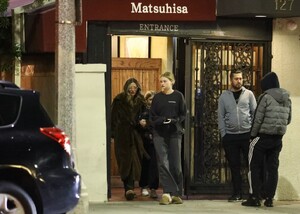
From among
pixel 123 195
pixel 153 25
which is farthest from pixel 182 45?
pixel 123 195

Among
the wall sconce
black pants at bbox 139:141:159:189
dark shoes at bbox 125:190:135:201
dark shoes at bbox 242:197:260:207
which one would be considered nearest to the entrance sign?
the wall sconce

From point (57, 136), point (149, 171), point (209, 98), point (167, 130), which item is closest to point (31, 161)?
point (57, 136)

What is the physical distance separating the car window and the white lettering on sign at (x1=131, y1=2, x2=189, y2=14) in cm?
371

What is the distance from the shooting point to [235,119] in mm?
11516

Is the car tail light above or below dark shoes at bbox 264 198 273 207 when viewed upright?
above

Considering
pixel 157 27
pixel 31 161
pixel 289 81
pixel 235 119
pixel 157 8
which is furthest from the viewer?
pixel 289 81

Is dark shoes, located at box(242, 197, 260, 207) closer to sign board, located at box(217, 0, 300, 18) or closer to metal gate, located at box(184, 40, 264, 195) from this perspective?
metal gate, located at box(184, 40, 264, 195)

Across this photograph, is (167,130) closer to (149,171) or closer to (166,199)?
(166,199)

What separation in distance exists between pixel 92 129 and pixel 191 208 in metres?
1.80

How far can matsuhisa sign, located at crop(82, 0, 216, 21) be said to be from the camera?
1145 centimetres

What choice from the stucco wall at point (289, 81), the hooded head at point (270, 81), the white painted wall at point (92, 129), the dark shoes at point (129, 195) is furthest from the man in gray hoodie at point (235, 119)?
the white painted wall at point (92, 129)

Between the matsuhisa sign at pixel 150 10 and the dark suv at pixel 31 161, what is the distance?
332 centimetres

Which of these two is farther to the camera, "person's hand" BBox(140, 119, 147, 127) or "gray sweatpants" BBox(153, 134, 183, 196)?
"person's hand" BBox(140, 119, 147, 127)

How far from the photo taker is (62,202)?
8234mm
